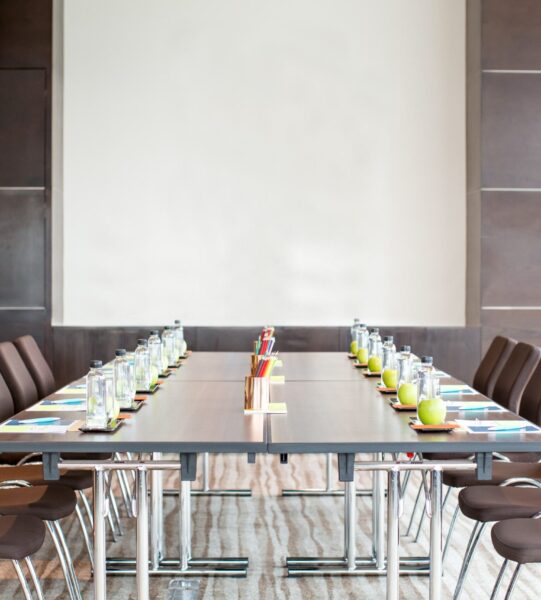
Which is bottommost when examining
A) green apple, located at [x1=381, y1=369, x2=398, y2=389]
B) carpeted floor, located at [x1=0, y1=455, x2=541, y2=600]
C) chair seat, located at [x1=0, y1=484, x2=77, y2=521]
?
carpeted floor, located at [x1=0, y1=455, x2=541, y2=600]

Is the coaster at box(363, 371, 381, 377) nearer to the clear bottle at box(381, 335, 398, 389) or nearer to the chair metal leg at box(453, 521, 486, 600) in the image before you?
the clear bottle at box(381, 335, 398, 389)

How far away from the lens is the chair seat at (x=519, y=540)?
2.89 meters

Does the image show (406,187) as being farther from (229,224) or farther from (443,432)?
(443,432)

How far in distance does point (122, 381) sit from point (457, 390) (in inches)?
66.4

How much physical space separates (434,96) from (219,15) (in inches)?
81.6

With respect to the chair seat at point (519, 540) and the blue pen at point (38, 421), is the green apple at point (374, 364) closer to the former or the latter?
the chair seat at point (519, 540)

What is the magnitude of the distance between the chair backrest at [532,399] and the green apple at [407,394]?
30.3 inches

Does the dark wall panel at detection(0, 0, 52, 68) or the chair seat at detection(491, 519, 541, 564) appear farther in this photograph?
the dark wall panel at detection(0, 0, 52, 68)

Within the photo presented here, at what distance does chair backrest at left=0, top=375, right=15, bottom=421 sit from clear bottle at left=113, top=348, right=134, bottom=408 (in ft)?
2.89

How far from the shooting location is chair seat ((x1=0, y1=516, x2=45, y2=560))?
9.42ft

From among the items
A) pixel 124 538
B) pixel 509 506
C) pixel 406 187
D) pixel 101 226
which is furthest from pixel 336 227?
pixel 509 506

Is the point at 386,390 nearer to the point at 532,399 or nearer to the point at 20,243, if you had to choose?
the point at 532,399

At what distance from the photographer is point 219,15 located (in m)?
7.84

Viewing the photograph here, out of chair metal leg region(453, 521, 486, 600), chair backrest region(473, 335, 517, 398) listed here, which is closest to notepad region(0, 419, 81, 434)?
chair metal leg region(453, 521, 486, 600)
